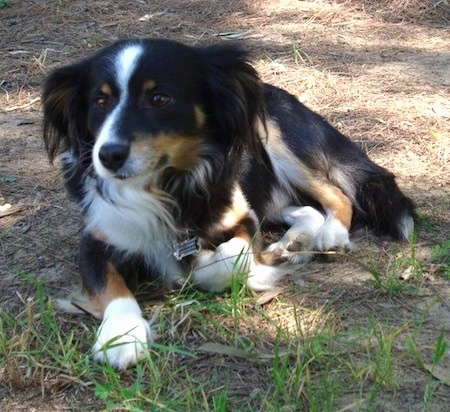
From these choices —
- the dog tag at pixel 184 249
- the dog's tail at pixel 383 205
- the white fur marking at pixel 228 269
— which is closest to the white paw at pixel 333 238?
the dog's tail at pixel 383 205

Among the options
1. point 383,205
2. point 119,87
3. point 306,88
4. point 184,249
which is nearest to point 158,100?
point 119,87

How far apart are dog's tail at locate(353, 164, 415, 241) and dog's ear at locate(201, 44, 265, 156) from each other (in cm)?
83

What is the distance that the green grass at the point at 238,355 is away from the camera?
2377 mm

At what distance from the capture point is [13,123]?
4785mm

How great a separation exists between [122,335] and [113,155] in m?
0.59

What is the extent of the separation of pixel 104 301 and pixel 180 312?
0.92ft

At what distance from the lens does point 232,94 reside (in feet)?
9.64

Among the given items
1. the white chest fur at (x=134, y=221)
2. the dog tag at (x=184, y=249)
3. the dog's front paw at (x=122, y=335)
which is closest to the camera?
the dog's front paw at (x=122, y=335)

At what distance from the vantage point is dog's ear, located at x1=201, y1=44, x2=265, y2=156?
2.94 m

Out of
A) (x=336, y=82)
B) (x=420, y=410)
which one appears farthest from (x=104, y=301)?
(x=336, y=82)

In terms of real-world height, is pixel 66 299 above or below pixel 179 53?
below

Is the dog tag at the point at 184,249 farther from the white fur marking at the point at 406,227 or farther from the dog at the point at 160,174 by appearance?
the white fur marking at the point at 406,227

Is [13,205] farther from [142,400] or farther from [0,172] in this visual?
[142,400]

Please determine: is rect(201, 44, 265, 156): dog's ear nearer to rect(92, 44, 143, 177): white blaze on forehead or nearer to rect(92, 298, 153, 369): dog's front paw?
rect(92, 44, 143, 177): white blaze on forehead
